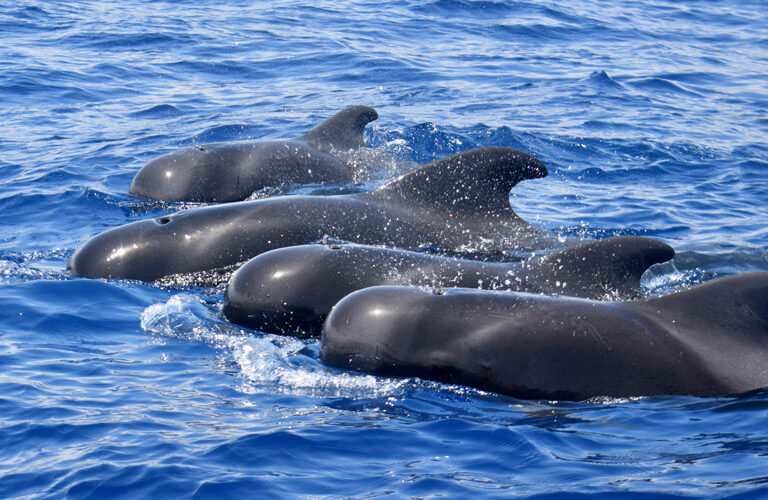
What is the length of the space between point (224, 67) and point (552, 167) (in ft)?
31.6

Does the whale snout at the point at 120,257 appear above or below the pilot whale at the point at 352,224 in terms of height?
below

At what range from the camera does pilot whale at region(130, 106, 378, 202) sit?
13.6 meters

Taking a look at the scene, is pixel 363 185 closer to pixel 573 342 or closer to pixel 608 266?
pixel 608 266

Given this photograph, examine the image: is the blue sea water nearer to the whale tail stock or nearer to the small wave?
the small wave

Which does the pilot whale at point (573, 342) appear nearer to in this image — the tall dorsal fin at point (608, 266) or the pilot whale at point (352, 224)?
the tall dorsal fin at point (608, 266)

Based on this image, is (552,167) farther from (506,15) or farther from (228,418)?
(506,15)

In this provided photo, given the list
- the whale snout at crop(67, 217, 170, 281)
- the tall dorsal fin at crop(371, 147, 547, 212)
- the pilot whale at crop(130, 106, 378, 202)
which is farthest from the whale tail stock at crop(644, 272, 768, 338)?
the pilot whale at crop(130, 106, 378, 202)

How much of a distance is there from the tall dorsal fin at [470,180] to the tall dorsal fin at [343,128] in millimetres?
3462

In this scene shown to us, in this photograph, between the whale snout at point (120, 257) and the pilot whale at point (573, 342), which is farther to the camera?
the whale snout at point (120, 257)

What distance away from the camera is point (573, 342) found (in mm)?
7652

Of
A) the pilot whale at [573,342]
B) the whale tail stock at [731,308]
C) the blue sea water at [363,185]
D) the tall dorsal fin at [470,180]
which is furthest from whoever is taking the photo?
the tall dorsal fin at [470,180]

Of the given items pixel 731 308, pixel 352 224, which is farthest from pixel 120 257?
pixel 731 308

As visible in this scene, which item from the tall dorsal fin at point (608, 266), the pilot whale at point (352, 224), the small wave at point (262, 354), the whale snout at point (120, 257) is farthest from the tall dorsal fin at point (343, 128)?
the tall dorsal fin at point (608, 266)

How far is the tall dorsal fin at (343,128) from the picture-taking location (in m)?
14.8
